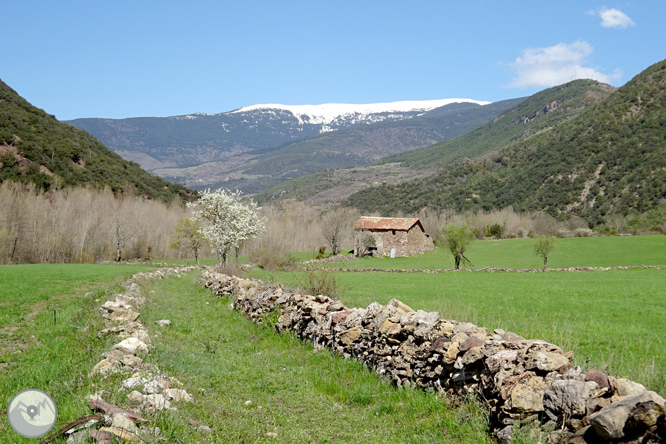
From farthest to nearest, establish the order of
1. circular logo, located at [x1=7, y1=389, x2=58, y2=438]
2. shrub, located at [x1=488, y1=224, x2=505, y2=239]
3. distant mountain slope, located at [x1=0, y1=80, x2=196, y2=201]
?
shrub, located at [x1=488, y1=224, x2=505, y2=239], distant mountain slope, located at [x1=0, y1=80, x2=196, y2=201], circular logo, located at [x1=7, y1=389, x2=58, y2=438]

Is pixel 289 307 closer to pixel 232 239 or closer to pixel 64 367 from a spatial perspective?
pixel 64 367

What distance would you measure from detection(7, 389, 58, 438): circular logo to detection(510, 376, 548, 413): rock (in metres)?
4.12

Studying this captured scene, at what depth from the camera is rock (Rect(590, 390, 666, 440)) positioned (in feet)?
12.0

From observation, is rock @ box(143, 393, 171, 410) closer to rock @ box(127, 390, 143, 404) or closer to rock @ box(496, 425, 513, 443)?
rock @ box(127, 390, 143, 404)

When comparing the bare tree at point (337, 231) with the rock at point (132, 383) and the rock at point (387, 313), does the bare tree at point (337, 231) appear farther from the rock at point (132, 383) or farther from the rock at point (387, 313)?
the rock at point (132, 383)

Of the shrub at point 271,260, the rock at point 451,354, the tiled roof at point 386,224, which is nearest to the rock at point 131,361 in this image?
the rock at point 451,354

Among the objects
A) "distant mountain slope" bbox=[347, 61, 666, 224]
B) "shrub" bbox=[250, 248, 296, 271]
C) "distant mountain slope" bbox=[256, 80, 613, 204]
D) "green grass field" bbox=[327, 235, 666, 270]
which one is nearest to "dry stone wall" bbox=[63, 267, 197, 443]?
"shrub" bbox=[250, 248, 296, 271]

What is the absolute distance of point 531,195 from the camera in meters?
101

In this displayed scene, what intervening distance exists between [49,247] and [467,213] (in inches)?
3156

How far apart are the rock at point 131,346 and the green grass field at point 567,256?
41295mm

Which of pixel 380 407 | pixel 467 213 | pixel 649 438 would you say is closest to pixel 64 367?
pixel 380 407

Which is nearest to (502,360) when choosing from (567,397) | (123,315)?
(567,397)

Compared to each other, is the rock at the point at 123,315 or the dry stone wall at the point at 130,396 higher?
the dry stone wall at the point at 130,396

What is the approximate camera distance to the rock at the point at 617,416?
3666 mm
